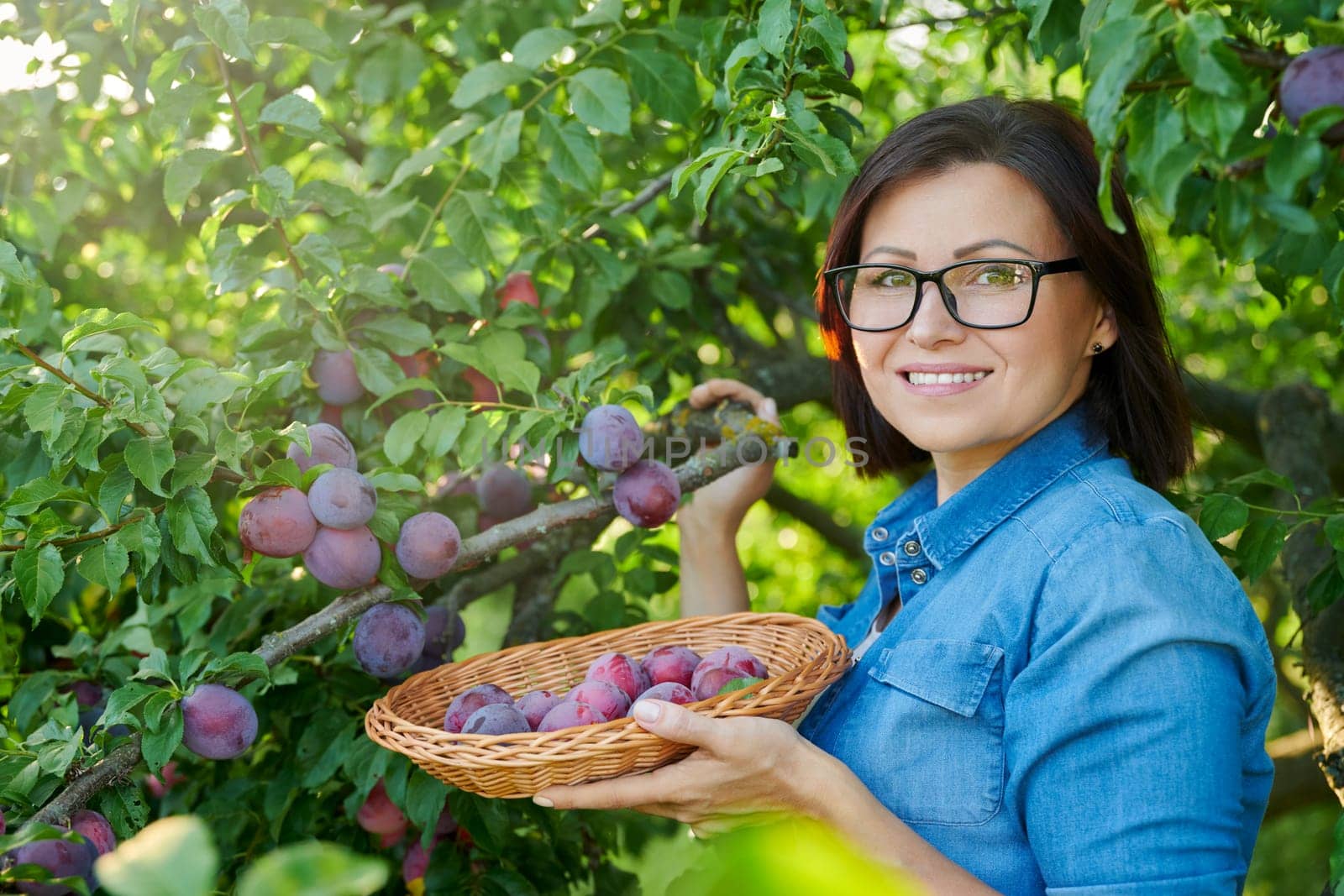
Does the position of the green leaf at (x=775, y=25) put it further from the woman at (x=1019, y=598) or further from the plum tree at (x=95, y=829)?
the plum tree at (x=95, y=829)

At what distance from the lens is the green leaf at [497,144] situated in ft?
6.46

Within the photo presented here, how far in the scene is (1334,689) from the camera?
1885 mm

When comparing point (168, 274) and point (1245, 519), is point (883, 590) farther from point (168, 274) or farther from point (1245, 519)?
point (168, 274)

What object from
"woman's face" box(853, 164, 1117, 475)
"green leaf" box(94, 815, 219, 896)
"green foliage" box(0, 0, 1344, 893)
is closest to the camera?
"green leaf" box(94, 815, 219, 896)

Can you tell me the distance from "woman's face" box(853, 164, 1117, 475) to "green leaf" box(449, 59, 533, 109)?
0.80 metres

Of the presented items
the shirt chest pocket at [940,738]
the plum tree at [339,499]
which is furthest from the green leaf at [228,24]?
the shirt chest pocket at [940,738]

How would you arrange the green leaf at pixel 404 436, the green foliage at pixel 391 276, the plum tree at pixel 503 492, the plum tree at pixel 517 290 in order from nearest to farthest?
1. the green foliage at pixel 391 276
2. the green leaf at pixel 404 436
3. the plum tree at pixel 503 492
4. the plum tree at pixel 517 290

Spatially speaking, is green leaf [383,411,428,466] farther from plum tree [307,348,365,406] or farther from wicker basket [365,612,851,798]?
wicker basket [365,612,851,798]

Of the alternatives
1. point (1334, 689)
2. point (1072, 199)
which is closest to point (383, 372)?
point (1072, 199)

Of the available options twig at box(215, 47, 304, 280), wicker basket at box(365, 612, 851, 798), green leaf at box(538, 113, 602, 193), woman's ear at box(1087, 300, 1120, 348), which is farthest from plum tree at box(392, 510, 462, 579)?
woman's ear at box(1087, 300, 1120, 348)

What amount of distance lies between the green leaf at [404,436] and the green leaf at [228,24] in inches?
22.8

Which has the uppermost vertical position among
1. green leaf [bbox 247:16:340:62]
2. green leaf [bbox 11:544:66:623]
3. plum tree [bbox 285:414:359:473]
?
green leaf [bbox 247:16:340:62]

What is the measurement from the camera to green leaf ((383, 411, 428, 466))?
1.73 metres

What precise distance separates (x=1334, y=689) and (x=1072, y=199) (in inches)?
40.9
